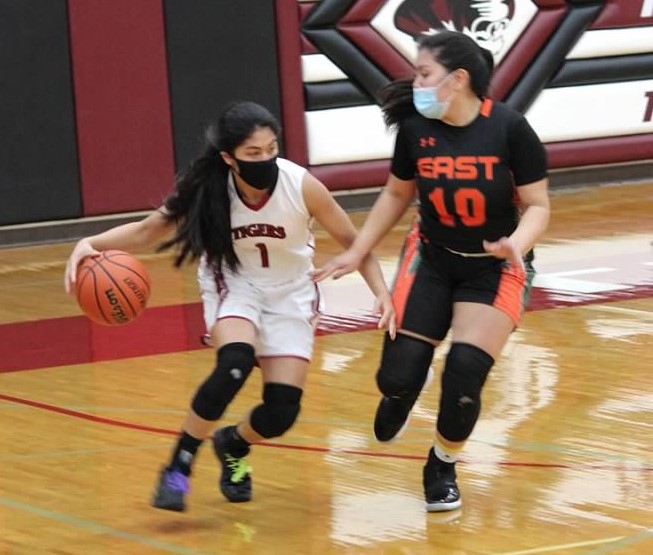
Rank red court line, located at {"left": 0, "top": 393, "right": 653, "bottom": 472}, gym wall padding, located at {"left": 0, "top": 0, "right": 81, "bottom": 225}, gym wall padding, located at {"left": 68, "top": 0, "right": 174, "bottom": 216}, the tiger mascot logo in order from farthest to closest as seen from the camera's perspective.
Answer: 1. the tiger mascot logo
2. gym wall padding, located at {"left": 68, "top": 0, "right": 174, "bottom": 216}
3. gym wall padding, located at {"left": 0, "top": 0, "right": 81, "bottom": 225}
4. red court line, located at {"left": 0, "top": 393, "right": 653, "bottom": 472}

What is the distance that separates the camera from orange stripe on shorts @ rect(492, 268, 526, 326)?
16.5 ft

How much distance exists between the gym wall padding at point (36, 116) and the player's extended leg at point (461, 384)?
274 inches

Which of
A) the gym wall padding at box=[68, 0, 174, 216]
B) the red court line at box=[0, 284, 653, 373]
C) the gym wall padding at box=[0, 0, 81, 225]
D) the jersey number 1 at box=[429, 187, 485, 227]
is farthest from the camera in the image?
the gym wall padding at box=[68, 0, 174, 216]

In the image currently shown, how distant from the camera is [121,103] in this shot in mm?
11727

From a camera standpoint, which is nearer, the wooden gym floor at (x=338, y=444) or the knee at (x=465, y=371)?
the wooden gym floor at (x=338, y=444)

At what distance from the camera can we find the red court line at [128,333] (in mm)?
7906

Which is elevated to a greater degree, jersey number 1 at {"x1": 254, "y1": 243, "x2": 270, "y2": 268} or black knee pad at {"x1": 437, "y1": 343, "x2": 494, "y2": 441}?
jersey number 1 at {"x1": 254, "y1": 243, "x2": 270, "y2": 268}

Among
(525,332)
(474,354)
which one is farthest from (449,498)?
(525,332)

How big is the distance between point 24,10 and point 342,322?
4226 millimetres

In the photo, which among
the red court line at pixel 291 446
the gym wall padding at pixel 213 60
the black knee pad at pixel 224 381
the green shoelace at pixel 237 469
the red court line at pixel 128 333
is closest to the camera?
the black knee pad at pixel 224 381

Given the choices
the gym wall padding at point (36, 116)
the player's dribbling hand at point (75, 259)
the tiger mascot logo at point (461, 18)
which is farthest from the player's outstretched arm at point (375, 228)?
the tiger mascot logo at point (461, 18)

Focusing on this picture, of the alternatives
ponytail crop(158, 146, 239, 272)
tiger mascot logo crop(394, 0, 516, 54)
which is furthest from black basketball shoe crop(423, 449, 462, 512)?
tiger mascot logo crop(394, 0, 516, 54)

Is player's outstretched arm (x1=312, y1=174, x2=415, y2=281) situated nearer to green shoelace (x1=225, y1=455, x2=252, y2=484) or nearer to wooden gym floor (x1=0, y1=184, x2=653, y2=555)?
green shoelace (x1=225, y1=455, x2=252, y2=484)

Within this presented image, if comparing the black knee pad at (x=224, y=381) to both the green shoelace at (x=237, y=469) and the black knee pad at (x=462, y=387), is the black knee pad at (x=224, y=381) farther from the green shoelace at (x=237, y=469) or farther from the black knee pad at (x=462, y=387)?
the black knee pad at (x=462, y=387)
